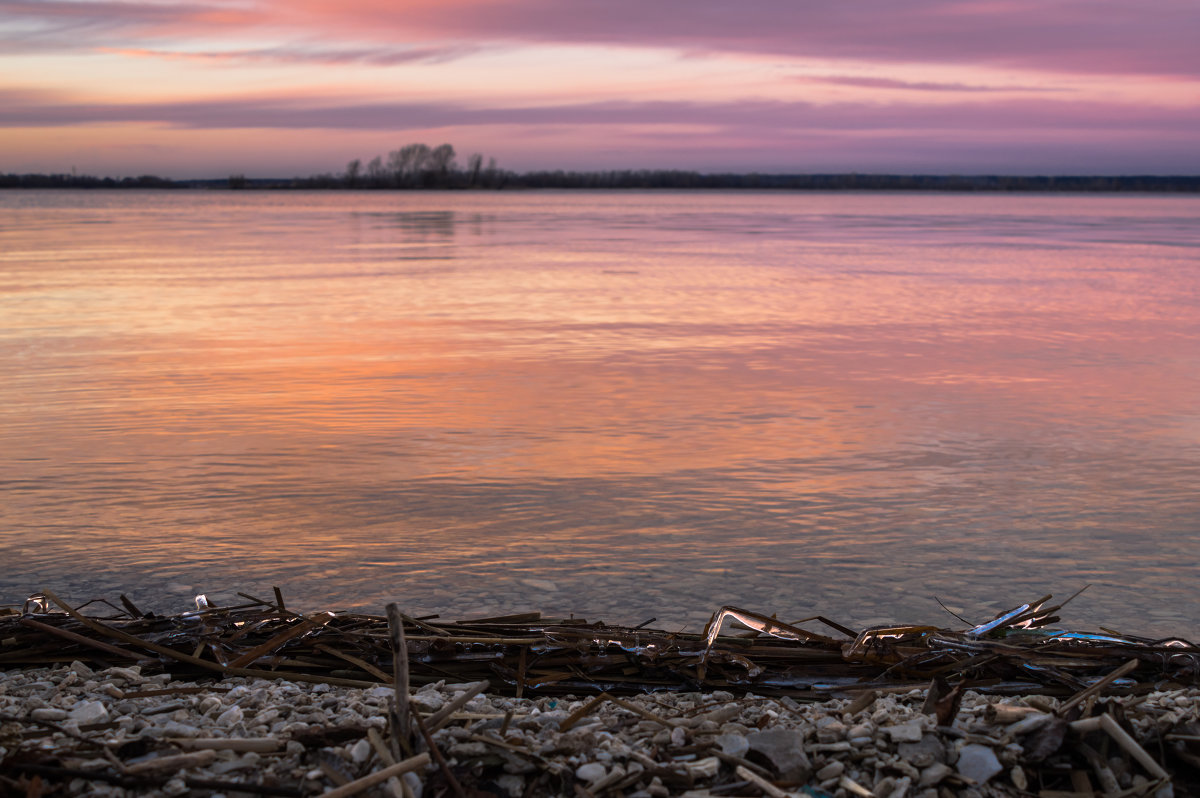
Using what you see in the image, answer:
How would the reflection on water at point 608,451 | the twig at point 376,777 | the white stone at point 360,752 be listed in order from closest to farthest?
the twig at point 376,777 → the white stone at point 360,752 → the reflection on water at point 608,451

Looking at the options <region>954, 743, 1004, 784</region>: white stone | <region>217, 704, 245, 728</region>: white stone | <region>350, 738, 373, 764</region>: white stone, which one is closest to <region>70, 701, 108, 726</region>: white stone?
<region>217, 704, 245, 728</region>: white stone

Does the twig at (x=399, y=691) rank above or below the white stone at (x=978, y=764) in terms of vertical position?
above

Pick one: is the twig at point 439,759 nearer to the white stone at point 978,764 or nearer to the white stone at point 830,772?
the white stone at point 830,772

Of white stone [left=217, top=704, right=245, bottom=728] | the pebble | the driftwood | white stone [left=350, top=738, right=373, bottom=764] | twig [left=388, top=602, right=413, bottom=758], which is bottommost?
the driftwood

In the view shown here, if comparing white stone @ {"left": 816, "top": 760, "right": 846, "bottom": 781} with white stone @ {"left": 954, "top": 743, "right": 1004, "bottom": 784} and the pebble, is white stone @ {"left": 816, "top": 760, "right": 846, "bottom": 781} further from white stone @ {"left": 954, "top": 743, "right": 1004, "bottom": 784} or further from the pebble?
the pebble

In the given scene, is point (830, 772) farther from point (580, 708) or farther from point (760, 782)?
point (580, 708)

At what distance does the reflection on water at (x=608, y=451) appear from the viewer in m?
4.82

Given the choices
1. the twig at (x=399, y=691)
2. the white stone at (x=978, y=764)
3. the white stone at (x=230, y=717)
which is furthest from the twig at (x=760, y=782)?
the white stone at (x=230, y=717)

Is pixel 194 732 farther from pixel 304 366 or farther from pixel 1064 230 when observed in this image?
pixel 1064 230

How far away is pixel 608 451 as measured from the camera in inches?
275

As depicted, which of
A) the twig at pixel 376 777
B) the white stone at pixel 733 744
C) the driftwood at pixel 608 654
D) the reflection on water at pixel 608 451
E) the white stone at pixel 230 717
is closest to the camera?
the twig at pixel 376 777

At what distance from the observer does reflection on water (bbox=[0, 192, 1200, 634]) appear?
4.82 metres

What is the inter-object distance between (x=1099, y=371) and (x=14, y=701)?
9.29 metres

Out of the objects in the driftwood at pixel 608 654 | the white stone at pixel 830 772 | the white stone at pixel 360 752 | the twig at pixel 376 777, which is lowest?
the driftwood at pixel 608 654
